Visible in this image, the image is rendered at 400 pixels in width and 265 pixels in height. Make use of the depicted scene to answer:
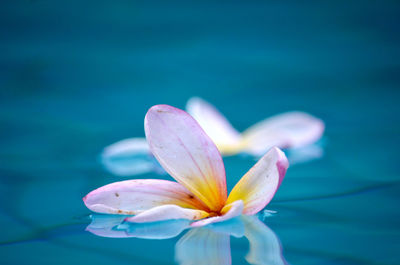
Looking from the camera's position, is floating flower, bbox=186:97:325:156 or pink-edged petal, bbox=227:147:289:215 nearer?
pink-edged petal, bbox=227:147:289:215

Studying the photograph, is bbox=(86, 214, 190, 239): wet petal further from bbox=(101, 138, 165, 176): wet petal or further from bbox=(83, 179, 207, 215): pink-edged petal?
bbox=(101, 138, 165, 176): wet petal

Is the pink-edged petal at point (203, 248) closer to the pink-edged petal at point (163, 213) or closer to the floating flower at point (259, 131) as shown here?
the pink-edged petal at point (163, 213)

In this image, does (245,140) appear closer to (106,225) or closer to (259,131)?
(259,131)

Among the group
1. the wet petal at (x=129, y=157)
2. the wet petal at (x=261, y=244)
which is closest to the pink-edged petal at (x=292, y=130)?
the wet petal at (x=129, y=157)

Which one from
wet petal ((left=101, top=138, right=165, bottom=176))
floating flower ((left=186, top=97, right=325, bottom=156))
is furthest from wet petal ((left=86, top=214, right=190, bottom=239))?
floating flower ((left=186, top=97, right=325, bottom=156))

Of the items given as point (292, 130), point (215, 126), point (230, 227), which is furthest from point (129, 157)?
point (230, 227)

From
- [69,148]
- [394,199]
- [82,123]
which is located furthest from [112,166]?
[394,199]
